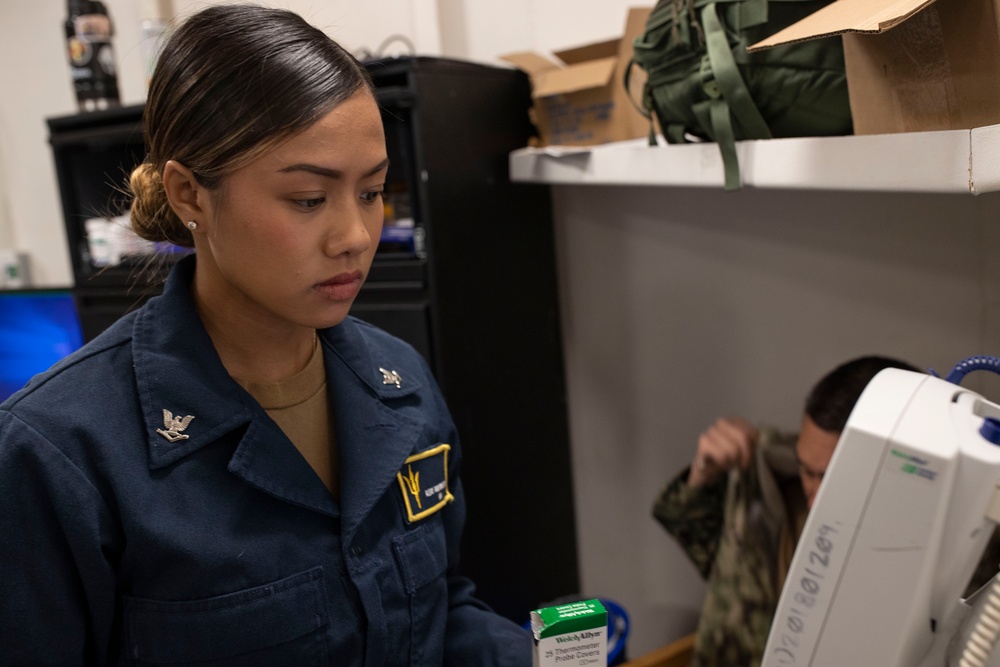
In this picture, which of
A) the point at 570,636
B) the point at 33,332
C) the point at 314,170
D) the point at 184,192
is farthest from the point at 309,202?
the point at 33,332

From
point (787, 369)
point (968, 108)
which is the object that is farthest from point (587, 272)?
point (968, 108)

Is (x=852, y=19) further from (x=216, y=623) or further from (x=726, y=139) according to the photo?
(x=216, y=623)

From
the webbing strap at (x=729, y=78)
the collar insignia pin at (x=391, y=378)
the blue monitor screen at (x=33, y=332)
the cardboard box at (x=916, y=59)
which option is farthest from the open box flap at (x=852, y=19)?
the blue monitor screen at (x=33, y=332)

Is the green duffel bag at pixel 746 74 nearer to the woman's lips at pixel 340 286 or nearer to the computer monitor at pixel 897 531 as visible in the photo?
the computer monitor at pixel 897 531

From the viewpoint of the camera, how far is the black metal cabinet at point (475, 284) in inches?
63.0

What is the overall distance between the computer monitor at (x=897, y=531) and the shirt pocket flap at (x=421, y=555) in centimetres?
44

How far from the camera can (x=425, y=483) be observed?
1.07 meters

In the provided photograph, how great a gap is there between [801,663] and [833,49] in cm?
70

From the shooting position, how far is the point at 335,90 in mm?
877

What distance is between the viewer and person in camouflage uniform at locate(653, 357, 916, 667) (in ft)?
4.88

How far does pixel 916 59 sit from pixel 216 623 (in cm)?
96

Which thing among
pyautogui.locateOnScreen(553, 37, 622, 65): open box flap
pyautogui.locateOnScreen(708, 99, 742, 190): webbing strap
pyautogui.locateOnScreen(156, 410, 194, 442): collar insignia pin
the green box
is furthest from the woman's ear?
pyautogui.locateOnScreen(553, 37, 622, 65): open box flap

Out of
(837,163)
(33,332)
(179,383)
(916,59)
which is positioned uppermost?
(916,59)

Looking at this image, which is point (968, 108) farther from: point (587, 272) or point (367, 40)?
point (367, 40)
